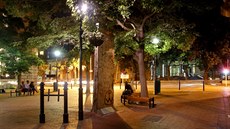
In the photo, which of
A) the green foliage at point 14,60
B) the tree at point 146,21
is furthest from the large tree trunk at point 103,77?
the green foliage at point 14,60

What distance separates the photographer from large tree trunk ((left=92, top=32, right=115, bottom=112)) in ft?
53.1

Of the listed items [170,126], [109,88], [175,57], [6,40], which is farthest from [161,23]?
[175,57]

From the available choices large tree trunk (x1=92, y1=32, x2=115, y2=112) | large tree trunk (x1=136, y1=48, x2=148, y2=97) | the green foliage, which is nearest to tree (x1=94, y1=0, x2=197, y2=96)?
large tree trunk (x1=136, y1=48, x2=148, y2=97)

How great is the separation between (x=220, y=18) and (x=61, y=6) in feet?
39.5

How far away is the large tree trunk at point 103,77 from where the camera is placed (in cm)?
1617

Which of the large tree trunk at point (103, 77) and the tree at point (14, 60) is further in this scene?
the tree at point (14, 60)

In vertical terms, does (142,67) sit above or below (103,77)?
above

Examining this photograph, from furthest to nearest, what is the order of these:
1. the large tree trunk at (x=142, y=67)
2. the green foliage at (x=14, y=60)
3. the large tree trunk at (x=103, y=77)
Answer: the green foliage at (x=14, y=60)
the large tree trunk at (x=142, y=67)
the large tree trunk at (x=103, y=77)

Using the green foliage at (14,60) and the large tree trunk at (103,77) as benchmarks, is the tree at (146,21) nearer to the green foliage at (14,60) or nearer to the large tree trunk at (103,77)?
the large tree trunk at (103,77)

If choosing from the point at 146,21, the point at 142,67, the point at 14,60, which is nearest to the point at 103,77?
the point at 142,67

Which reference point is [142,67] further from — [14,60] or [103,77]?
[14,60]

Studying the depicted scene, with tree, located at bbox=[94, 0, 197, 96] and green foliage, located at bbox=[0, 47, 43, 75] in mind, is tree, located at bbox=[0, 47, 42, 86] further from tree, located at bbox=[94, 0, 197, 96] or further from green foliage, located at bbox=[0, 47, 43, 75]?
tree, located at bbox=[94, 0, 197, 96]

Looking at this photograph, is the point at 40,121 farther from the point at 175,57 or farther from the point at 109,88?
the point at 175,57

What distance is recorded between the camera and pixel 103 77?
16.5 meters
